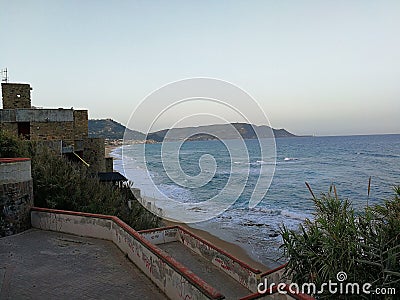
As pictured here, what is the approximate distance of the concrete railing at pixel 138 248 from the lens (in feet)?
16.7

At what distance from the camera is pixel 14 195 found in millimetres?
8836

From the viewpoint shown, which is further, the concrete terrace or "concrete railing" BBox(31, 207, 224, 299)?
the concrete terrace

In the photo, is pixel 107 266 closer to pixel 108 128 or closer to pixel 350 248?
pixel 350 248

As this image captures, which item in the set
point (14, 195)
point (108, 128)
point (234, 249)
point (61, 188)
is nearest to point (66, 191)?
point (61, 188)

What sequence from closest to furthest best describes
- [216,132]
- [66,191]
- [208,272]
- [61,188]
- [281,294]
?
[281,294] → [208,272] → [61,188] → [66,191] → [216,132]

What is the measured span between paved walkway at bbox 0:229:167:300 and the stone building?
10.9 metres

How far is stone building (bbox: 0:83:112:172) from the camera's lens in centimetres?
1797

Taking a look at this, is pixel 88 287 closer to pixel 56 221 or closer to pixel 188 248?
pixel 56 221

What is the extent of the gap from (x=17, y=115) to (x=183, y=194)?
1956cm

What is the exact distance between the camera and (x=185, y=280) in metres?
5.18

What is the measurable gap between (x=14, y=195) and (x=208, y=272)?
5726 millimetres

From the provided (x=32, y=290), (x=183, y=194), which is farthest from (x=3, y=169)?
(x=183, y=194)

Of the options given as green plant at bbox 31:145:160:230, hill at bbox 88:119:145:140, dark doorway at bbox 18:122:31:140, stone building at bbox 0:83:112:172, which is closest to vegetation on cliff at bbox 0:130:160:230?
green plant at bbox 31:145:160:230

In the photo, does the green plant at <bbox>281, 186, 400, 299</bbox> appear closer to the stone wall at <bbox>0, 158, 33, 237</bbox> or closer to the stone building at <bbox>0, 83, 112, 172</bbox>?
the stone wall at <bbox>0, 158, 33, 237</bbox>
